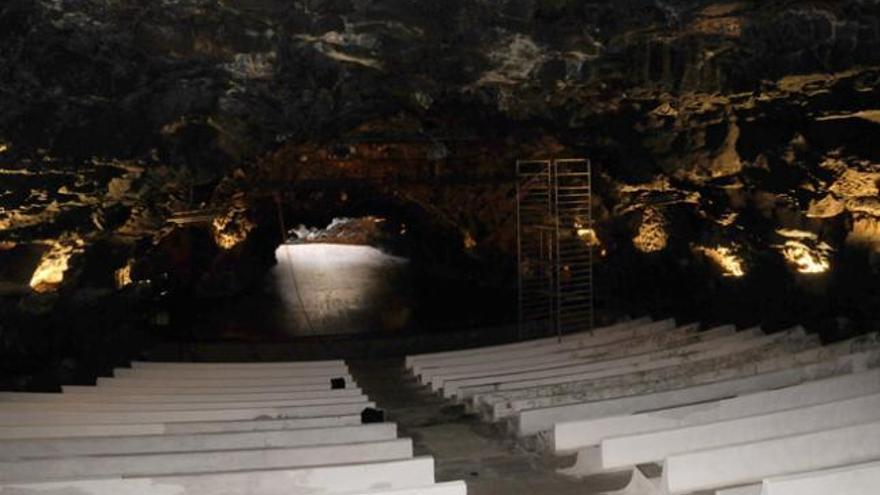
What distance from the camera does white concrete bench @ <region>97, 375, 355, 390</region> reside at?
8383 millimetres

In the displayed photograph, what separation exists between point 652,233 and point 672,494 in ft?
26.1

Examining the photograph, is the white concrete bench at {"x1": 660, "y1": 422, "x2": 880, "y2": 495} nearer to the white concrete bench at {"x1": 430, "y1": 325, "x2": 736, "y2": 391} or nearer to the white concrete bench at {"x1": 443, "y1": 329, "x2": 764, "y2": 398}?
the white concrete bench at {"x1": 443, "y1": 329, "x2": 764, "y2": 398}

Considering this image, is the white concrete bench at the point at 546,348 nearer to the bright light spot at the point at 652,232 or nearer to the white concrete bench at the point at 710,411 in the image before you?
the bright light spot at the point at 652,232

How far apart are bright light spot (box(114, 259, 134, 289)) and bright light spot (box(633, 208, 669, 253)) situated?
7.93 metres

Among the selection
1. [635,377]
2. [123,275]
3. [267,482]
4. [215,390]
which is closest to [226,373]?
[215,390]

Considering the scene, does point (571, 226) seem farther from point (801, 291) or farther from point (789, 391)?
point (789, 391)

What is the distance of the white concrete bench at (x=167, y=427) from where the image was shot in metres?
6.16

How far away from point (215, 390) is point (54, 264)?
3137 millimetres

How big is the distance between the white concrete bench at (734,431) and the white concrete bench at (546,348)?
159 inches

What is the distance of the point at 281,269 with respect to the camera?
20078mm

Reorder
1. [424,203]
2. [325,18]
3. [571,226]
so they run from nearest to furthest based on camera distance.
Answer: [325,18] < [571,226] < [424,203]

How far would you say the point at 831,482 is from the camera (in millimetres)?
4426

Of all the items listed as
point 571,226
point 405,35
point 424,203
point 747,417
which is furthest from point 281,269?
point 747,417

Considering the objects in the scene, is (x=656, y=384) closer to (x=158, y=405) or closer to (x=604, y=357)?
(x=604, y=357)
